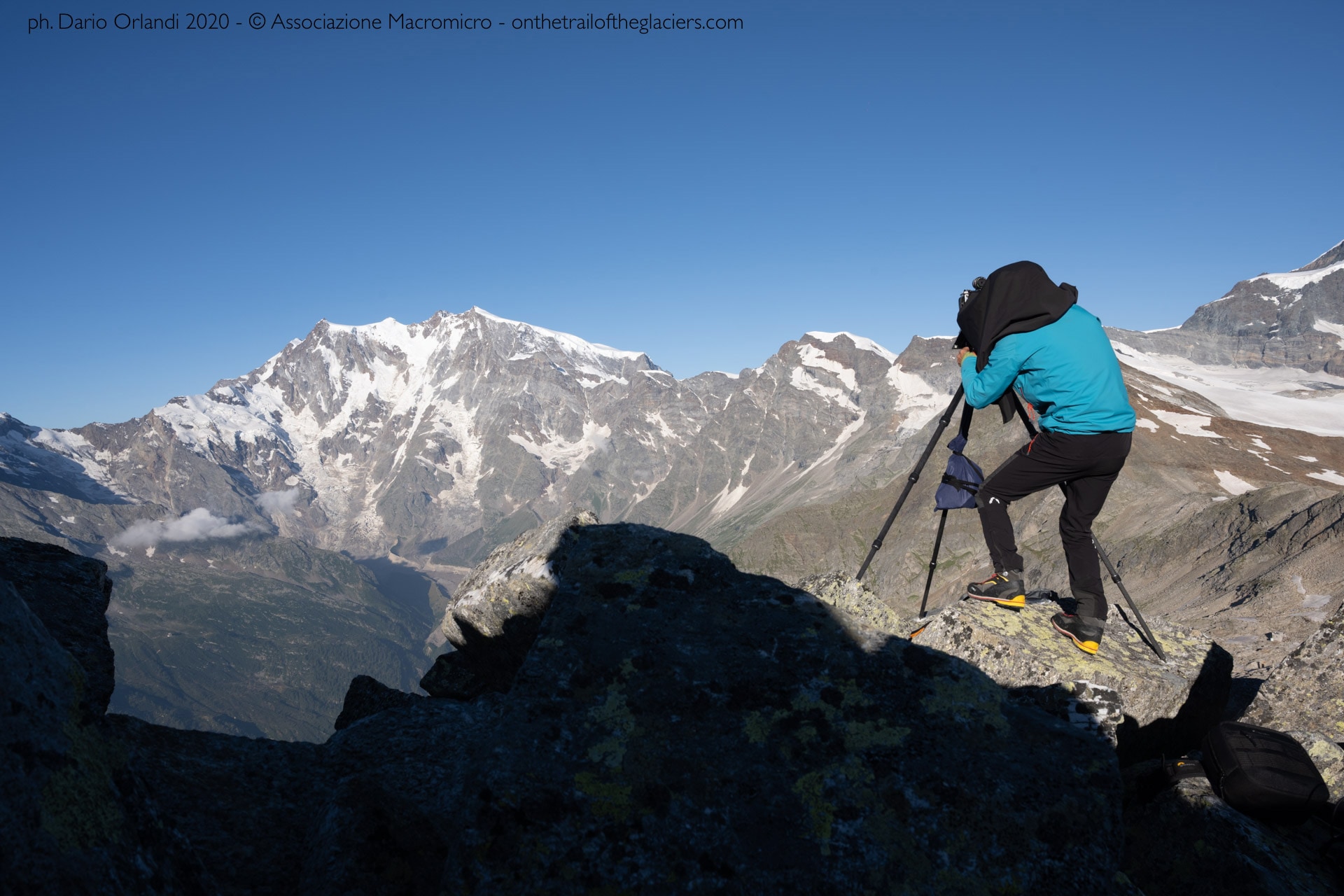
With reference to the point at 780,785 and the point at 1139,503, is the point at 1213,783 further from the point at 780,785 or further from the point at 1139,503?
the point at 1139,503

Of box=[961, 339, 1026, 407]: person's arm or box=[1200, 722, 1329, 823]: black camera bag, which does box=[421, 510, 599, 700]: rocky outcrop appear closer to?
box=[961, 339, 1026, 407]: person's arm

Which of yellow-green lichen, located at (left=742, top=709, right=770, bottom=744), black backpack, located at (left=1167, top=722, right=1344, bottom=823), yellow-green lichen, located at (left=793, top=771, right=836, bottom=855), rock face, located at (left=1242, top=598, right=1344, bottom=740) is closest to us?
yellow-green lichen, located at (left=793, top=771, right=836, bottom=855)

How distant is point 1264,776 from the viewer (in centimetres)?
662

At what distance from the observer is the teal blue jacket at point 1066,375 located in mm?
8562

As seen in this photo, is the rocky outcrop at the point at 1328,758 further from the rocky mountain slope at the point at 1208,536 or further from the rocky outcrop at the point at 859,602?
the rocky outcrop at the point at 859,602

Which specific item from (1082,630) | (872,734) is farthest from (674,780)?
(1082,630)

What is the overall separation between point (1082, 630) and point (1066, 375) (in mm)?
3470

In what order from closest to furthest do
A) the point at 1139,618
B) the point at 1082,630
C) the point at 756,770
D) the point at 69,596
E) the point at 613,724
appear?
the point at 756,770 → the point at 613,724 → the point at 69,596 → the point at 1082,630 → the point at 1139,618

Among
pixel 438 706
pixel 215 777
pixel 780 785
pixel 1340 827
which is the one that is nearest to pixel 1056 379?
pixel 1340 827

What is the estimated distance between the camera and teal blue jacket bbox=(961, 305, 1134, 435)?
28.1 feet

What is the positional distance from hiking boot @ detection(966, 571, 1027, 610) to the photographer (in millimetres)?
661

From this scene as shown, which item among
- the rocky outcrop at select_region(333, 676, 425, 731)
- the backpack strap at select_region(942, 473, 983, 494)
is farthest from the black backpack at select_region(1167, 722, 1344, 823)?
the rocky outcrop at select_region(333, 676, 425, 731)

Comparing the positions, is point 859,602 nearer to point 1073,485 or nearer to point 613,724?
point 1073,485

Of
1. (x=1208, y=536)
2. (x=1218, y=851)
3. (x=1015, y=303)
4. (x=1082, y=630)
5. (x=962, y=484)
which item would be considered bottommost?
(x=1208, y=536)
